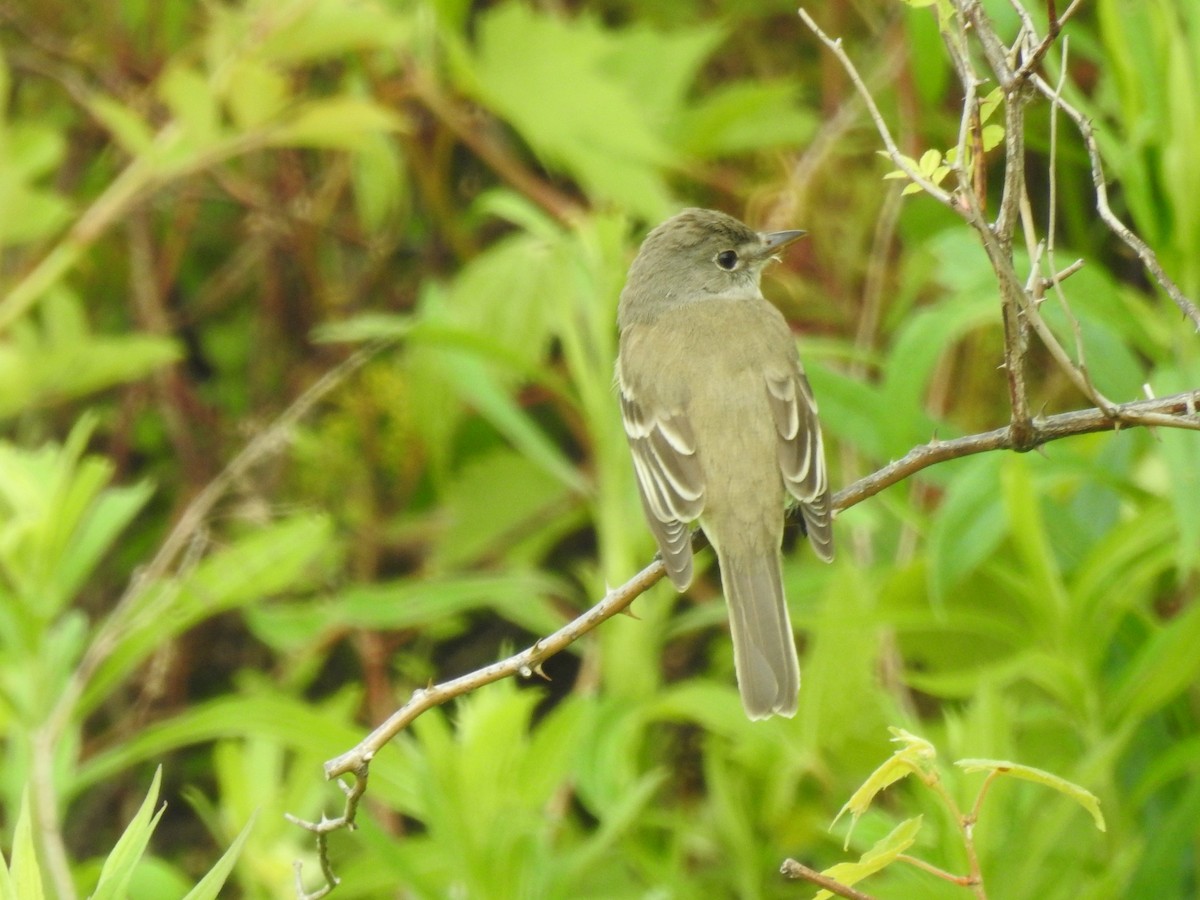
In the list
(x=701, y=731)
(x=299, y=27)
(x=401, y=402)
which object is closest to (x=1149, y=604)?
(x=701, y=731)

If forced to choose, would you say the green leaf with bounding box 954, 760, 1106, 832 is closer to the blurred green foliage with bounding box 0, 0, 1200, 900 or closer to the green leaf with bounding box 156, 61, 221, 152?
the blurred green foliage with bounding box 0, 0, 1200, 900

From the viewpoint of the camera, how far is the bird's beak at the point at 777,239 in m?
4.58

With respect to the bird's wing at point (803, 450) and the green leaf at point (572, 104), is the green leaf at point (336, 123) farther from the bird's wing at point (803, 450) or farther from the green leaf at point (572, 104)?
the bird's wing at point (803, 450)

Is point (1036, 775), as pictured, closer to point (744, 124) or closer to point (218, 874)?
point (218, 874)

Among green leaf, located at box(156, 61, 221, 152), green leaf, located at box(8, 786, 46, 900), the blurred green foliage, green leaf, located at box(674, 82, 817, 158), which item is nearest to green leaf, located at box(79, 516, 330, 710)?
the blurred green foliage

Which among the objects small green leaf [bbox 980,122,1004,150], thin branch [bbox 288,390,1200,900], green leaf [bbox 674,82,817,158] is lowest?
thin branch [bbox 288,390,1200,900]

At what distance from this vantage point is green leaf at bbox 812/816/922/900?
83.1 inches

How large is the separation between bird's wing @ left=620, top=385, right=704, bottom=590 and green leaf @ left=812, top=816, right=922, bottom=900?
140cm

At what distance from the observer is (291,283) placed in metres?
6.17

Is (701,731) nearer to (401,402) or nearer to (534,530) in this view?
(534,530)

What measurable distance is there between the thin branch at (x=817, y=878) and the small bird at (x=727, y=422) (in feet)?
4.58

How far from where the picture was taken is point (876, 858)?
6.95 ft

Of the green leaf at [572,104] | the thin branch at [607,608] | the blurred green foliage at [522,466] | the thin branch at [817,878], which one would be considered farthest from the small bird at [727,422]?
the thin branch at [817,878]

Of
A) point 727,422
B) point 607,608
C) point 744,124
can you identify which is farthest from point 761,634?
point 744,124
